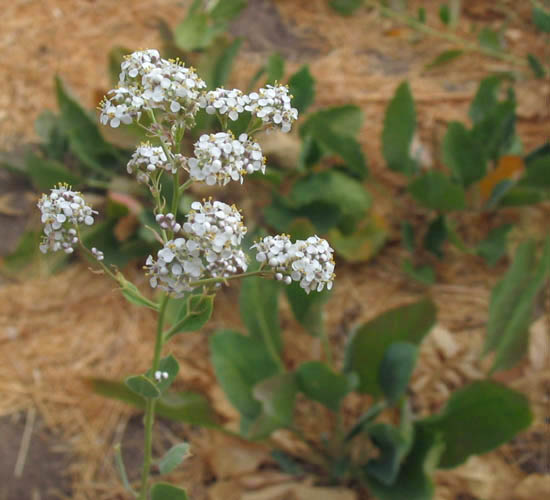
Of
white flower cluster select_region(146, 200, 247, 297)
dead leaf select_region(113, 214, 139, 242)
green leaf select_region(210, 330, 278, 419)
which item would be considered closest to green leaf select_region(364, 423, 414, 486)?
green leaf select_region(210, 330, 278, 419)

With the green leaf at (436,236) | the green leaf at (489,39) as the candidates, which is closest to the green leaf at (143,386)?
the green leaf at (436,236)

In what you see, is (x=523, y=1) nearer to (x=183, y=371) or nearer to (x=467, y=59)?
(x=467, y=59)

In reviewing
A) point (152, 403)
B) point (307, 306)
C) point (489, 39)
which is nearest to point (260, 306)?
point (307, 306)

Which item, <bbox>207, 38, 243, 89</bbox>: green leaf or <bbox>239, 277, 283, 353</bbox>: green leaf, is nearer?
<bbox>239, 277, 283, 353</bbox>: green leaf

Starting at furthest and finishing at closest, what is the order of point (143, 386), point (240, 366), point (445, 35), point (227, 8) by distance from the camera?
point (445, 35), point (227, 8), point (240, 366), point (143, 386)

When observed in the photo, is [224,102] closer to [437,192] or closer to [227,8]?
[437,192]

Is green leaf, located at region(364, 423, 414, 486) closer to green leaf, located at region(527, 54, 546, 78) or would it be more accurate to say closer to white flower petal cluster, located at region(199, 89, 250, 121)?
white flower petal cluster, located at region(199, 89, 250, 121)

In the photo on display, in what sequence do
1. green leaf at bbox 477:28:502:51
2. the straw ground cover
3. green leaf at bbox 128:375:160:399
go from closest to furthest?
green leaf at bbox 128:375:160:399 → the straw ground cover → green leaf at bbox 477:28:502:51

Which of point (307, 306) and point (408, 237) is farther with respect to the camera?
point (408, 237)
